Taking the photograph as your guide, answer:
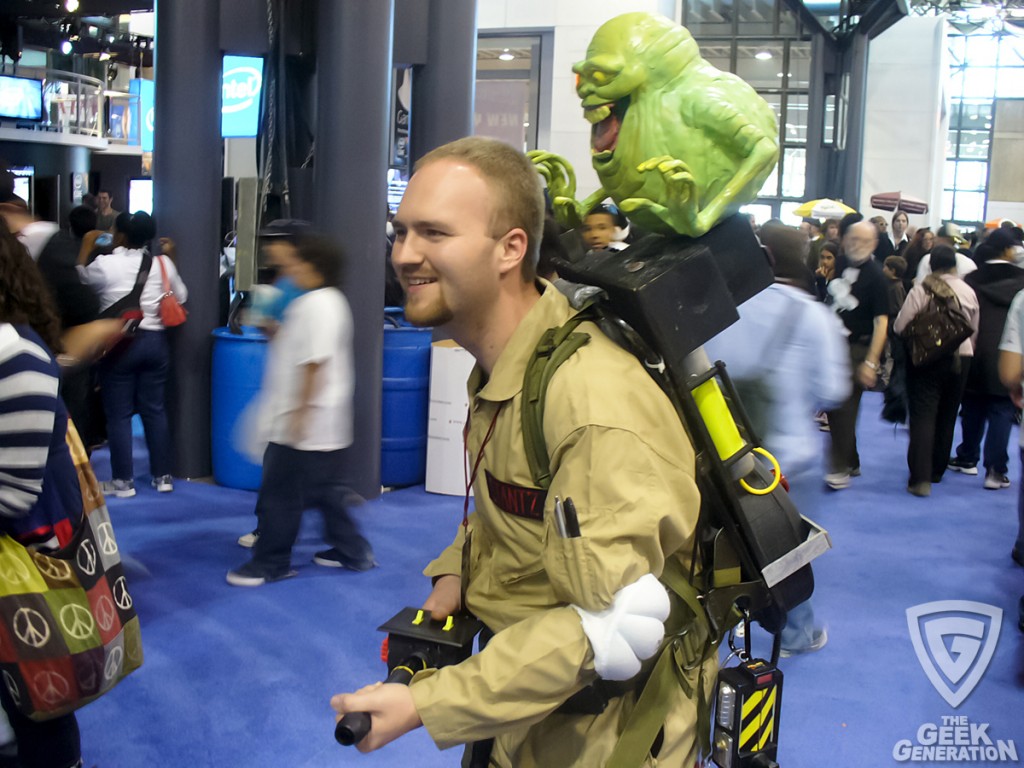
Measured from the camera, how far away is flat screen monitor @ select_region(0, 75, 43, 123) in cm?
2033

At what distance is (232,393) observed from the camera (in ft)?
21.1

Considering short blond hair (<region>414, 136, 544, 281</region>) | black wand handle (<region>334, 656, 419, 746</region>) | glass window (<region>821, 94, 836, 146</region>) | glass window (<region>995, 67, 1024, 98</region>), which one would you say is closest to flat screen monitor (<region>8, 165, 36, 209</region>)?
glass window (<region>821, 94, 836, 146</region>)

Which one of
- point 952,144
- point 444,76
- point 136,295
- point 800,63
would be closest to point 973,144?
point 952,144

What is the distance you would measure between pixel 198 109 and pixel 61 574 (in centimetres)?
480

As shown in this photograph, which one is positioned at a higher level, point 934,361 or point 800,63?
point 800,63

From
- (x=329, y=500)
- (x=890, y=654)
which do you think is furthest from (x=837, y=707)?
(x=329, y=500)

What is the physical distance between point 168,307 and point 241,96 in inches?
113

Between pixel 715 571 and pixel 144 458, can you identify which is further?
pixel 144 458

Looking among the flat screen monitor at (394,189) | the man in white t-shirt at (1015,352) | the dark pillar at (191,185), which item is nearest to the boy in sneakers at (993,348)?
the man in white t-shirt at (1015,352)

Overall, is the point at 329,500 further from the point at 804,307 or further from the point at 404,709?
the point at 404,709

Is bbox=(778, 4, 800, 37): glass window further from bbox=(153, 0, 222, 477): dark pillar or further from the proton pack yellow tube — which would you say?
the proton pack yellow tube

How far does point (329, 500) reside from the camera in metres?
5.01

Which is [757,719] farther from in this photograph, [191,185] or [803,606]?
[191,185]

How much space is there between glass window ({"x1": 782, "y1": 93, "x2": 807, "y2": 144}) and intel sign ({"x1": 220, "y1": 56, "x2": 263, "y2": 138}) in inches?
647
